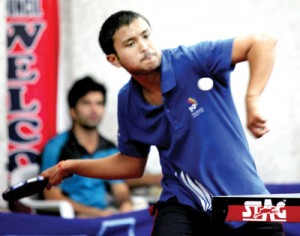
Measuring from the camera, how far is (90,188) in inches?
168

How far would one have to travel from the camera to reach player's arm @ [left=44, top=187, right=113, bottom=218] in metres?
4.10

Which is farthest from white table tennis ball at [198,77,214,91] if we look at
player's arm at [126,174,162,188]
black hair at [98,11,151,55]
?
player's arm at [126,174,162,188]

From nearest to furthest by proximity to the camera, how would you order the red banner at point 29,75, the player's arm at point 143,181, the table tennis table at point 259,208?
the table tennis table at point 259,208
the player's arm at point 143,181
the red banner at point 29,75

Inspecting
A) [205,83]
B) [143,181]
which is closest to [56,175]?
[205,83]

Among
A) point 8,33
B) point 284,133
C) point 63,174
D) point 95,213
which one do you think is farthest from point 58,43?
point 63,174

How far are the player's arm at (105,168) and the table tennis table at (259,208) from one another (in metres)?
0.68

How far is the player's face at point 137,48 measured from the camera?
2.29m

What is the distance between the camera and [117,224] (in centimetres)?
346

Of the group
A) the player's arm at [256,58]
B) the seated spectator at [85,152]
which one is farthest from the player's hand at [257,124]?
the seated spectator at [85,152]

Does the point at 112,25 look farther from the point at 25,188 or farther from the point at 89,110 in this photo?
the point at 89,110

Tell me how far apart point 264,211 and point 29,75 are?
10.3 ft

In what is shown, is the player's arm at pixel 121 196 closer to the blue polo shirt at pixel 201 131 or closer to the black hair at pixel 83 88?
the black hair at pixel 83 88

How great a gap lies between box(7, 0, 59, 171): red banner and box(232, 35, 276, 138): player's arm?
2.73 metres

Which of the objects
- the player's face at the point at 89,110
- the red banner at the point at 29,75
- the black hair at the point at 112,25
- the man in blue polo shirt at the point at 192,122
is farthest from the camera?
the red banner at the point at 29,75
